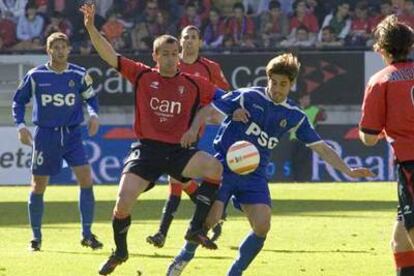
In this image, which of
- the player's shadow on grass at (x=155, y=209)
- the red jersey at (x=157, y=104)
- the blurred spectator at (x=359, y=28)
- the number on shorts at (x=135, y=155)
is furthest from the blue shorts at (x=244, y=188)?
the blurred spectator at (x=359, y=28)

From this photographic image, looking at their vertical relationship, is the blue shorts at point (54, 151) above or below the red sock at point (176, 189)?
above

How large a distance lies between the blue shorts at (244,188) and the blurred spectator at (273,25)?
62.3 feet

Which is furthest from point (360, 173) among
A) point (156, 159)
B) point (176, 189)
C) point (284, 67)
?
point (176, 189)

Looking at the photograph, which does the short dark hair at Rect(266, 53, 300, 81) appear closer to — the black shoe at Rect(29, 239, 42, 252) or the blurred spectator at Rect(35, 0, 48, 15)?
the black shoe at Rect(29, 239, 42, 252)

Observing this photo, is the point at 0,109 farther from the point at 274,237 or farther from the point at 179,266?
the point at 179,266

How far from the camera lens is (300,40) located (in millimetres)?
29516

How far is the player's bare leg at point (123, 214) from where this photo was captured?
1102cm

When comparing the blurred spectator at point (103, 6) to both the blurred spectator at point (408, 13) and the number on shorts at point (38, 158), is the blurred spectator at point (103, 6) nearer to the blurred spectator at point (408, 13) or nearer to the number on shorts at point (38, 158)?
the blurred spectator at point (408, 13)

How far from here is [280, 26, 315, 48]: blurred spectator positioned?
2937 centimetres

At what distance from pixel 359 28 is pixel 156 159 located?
1899cm

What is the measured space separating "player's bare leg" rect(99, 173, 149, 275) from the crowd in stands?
1833 centimetres

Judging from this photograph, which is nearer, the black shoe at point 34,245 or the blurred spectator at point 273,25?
the black shoe at point 34,245

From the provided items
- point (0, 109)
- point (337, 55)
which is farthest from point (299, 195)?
point (0, 109)

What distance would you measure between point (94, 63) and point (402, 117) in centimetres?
2022
